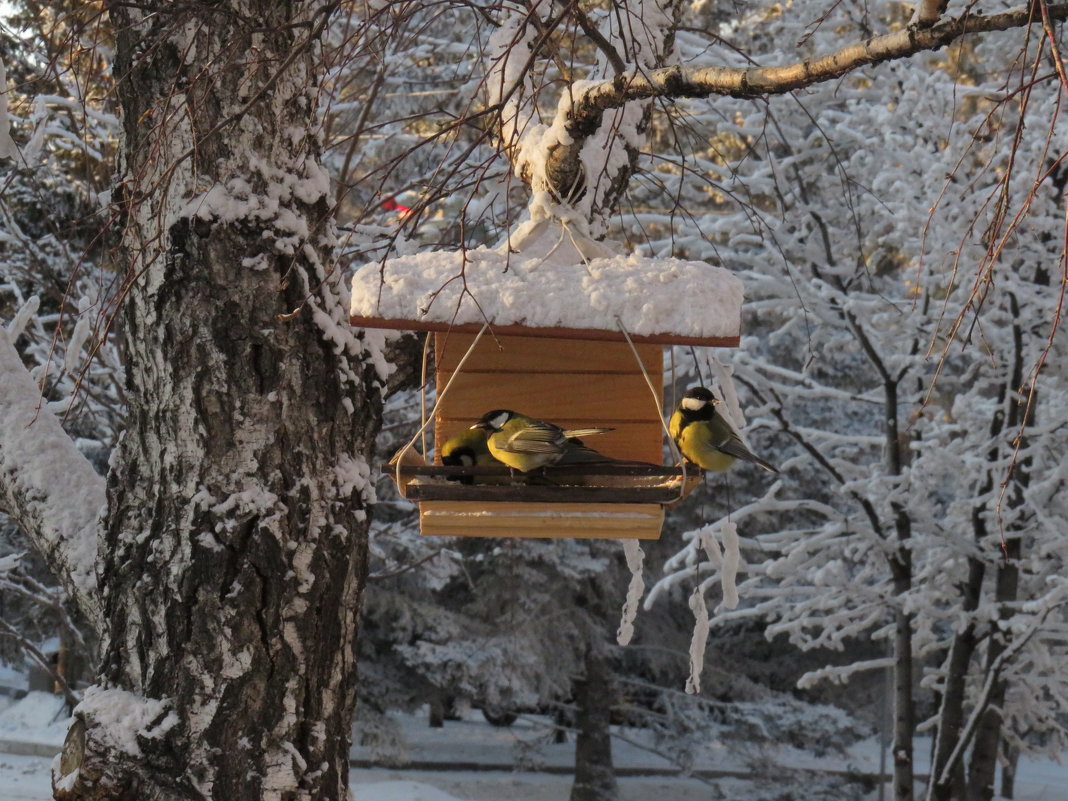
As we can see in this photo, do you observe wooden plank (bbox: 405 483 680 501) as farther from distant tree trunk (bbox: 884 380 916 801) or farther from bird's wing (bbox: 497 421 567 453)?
distant tree trunk (bbox: 884 380 916 801)

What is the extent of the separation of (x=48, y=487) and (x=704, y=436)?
2.06 m

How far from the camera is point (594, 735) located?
41.4 ft

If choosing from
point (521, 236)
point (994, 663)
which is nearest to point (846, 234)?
point (994, 663)

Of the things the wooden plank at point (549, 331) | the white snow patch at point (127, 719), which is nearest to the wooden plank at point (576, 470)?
the wooden plank at point (549, 331)

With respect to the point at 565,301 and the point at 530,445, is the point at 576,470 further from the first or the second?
the point at 565,301

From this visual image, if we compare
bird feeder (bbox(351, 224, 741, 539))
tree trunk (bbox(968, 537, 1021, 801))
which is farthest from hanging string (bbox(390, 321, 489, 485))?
tree trunk (bbox(968, 537, 1021, 801))

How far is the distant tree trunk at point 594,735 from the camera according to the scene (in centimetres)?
1238

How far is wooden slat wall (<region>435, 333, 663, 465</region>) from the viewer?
3.07 m

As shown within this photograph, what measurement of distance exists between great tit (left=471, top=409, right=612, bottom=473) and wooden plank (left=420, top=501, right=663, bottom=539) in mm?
108

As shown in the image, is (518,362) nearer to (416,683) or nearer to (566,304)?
(566,304)

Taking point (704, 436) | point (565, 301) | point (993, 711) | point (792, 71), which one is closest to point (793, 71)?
point (792, 71)

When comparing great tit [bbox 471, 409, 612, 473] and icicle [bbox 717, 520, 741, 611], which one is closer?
great tit [bbox 471, 409, 612, 473]

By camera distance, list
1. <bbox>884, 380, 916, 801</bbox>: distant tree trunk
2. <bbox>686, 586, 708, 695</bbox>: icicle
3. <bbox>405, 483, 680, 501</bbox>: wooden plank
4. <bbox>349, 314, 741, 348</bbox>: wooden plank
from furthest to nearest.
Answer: <bbox>884, 380, 916, 801</bbox>: distant tree trunk
<bbox>686, 586, 708, 695</bbox>: icicle
<bbox>349, 314, 741, 348</bbox>: wooden plank
<bbox>405, 483, 680, 501</bbox>: wooden plank

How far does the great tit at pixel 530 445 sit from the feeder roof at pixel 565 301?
0.72 ft
